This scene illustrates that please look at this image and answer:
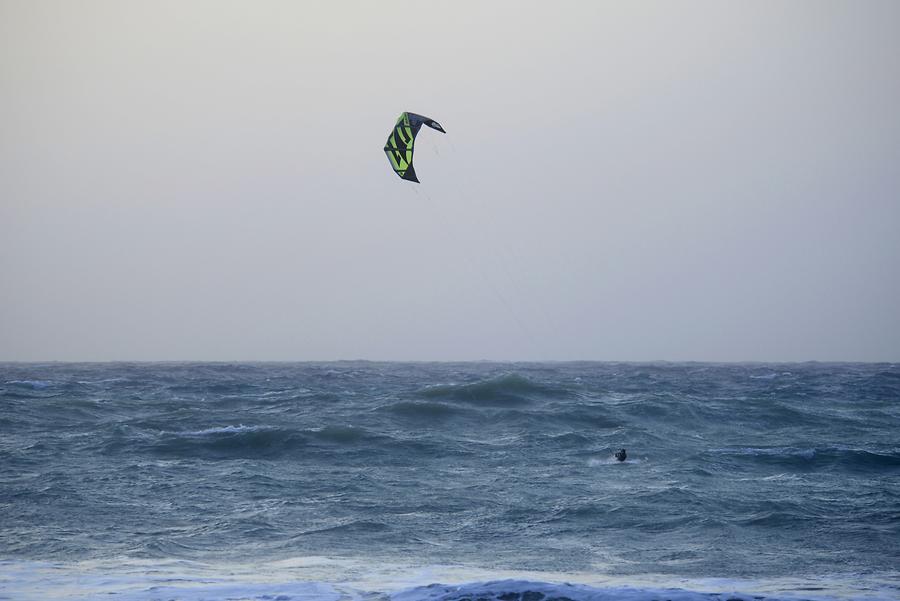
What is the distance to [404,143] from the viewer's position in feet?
64.1

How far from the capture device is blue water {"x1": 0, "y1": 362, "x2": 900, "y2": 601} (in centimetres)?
1031

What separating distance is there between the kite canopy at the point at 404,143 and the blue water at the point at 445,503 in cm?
650

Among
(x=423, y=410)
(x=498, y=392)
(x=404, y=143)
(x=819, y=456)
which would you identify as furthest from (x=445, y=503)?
(x=498, y=392)

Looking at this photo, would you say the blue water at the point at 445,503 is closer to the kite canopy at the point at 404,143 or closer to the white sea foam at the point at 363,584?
the white sea foam at the point at 363,584

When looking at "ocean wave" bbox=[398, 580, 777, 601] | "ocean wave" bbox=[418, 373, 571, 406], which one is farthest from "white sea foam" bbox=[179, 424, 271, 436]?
"ocean wave" bbox=[398, 580, 777, 601]

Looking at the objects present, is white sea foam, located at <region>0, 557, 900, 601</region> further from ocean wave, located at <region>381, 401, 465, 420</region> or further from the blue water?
ocean wave, located at <region>381, 401, 465, 420</region>

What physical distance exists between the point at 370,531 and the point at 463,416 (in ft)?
47.3

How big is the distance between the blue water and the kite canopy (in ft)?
21.3

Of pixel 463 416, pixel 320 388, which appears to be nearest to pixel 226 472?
pixel 463 416

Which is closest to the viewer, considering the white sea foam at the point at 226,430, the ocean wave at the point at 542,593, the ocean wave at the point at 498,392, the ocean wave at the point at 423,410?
the ocean wave at the point at 542,593

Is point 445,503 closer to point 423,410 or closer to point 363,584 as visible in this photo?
point 363,584

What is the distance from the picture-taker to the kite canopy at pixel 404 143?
62.7 feet

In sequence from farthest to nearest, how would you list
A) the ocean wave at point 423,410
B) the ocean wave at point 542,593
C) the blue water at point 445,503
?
the ocean wave at point 423,410 < the blue water at point 445,503 < the ocean wave at point 542,593

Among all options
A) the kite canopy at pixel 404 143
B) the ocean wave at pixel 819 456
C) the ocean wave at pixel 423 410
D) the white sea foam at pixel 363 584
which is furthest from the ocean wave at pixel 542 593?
the ocean wave at pixel 423 410
